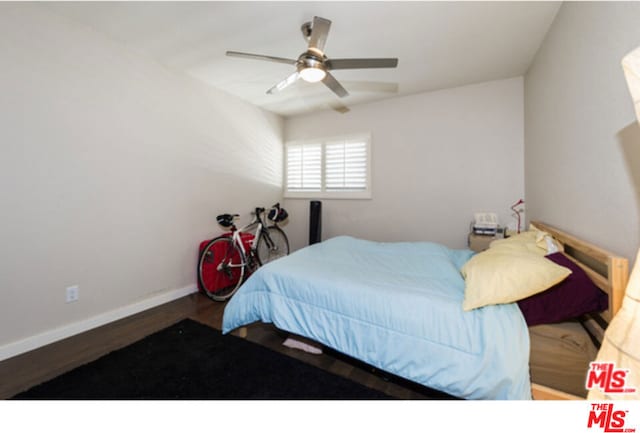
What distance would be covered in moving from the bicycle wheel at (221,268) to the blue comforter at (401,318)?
121cm

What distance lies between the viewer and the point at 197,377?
166 cm

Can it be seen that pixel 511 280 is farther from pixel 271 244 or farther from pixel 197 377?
pixel 271 244

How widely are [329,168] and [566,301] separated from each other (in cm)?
340

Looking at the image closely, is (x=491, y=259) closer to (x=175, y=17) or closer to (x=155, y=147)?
(x=175, y=17)

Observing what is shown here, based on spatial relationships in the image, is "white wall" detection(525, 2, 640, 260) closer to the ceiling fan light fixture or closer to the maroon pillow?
the maroon pillow

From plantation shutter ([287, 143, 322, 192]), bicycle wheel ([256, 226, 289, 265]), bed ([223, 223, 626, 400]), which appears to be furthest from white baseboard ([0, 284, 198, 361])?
plantation shutter ([287, 143, 322, 192])

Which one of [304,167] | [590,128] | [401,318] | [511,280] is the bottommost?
[401,318]

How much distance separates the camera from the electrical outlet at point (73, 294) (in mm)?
2172

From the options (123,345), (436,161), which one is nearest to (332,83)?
(436,161)

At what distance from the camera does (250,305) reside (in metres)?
1.97

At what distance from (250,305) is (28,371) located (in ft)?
5.00

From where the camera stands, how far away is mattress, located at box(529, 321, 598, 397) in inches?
46.9

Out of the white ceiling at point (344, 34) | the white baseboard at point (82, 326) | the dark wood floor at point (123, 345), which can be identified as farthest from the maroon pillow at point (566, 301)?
the white baseboard at point (82, 326)
